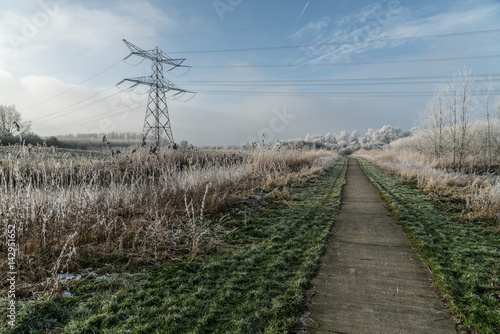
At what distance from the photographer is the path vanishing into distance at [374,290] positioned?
2.45 metres

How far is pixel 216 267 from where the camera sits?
365cm

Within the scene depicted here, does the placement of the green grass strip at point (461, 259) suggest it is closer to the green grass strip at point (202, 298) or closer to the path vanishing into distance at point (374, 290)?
the path vanishing into distance at point (374, 290)

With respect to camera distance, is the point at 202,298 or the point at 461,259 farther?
the point at 461,259

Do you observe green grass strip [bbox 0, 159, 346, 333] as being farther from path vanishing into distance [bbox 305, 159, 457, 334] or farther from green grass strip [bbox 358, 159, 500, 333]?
green grass strip [bbox 358, 159, 500, 333]

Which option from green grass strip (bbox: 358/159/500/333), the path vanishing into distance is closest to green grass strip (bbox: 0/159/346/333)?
the path vanishing into distance

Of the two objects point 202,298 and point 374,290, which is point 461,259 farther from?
point 202,298

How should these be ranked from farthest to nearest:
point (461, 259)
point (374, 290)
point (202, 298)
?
point (461, 259) < point (374, 290) < point (202, 298)

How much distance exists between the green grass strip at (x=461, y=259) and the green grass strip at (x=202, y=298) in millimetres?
1591

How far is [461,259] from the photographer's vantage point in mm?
3855

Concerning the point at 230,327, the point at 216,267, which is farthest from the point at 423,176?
the point at 230,327

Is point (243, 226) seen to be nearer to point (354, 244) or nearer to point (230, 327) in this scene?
point (354, 244)

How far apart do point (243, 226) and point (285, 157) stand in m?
Result: 9.80

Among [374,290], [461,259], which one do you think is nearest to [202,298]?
[374,290]

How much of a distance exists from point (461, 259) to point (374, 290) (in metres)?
1.90
